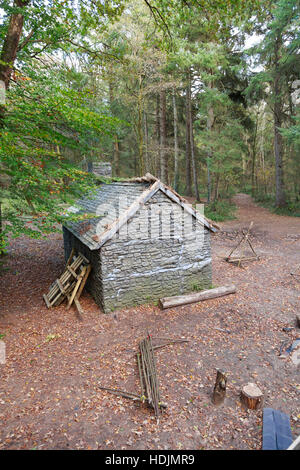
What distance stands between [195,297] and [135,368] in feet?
11.7

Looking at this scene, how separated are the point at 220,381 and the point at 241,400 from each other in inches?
26.5

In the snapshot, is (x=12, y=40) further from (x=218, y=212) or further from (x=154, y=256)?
(x=218, y=212)

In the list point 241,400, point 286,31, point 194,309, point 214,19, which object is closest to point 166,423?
point 241,400

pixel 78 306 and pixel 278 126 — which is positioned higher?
pixel 278 126

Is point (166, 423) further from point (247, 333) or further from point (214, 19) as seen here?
point (214, 19)

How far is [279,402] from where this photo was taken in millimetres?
4879

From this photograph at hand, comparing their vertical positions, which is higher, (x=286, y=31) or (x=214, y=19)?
(x=286, y=31)

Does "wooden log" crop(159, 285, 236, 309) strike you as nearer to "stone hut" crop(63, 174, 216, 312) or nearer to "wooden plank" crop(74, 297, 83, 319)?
"stone hut" crop(63, 174, 216, 312)

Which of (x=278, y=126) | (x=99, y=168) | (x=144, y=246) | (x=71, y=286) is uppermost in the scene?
(x=278, y=126)

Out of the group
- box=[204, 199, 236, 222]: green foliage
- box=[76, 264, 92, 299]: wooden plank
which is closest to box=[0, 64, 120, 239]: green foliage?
box=[76, 264, 92, 299]: wooden plank

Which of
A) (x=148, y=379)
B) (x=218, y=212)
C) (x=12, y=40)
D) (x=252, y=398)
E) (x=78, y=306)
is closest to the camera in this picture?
(x=252, y=398)

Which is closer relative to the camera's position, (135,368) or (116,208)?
(135,368)

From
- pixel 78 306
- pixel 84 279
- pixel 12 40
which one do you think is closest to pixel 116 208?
pixel 84 279

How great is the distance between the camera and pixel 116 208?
8.61 m
